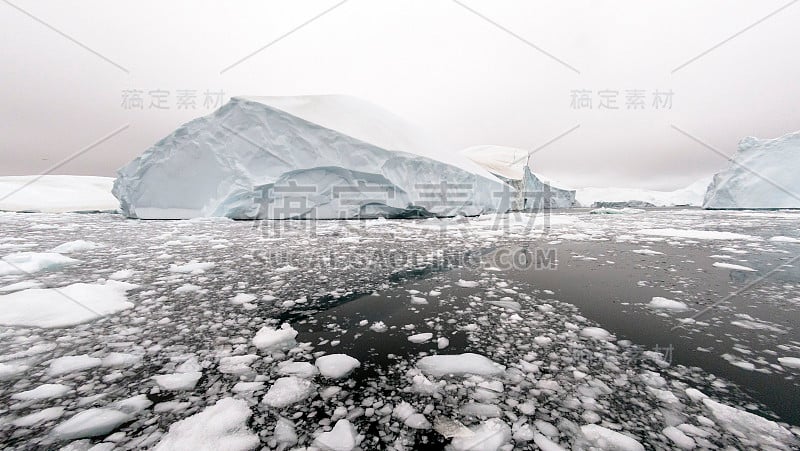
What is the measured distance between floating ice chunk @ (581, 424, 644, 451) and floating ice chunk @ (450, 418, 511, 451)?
24 centimetres

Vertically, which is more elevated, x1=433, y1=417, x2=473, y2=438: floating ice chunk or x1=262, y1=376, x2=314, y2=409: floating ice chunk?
x1=433, y1=417, x2=473, y2=438: floating ice chunk

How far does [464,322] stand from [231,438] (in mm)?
1284

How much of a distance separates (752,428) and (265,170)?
424 inches

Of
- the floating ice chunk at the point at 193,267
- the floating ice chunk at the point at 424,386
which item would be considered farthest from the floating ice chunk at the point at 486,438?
the floating ice chunk at the point at 193,267

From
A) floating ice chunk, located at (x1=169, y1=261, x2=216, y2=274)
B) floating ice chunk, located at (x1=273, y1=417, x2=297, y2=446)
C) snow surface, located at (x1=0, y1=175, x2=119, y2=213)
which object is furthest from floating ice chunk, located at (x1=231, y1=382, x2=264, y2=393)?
snow surface, located at (x1=0, y1=175, x2=119, y2=213)

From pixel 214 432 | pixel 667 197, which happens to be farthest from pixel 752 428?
pixel 667 197

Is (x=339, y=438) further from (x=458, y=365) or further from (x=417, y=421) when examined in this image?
(x=458, y=365)

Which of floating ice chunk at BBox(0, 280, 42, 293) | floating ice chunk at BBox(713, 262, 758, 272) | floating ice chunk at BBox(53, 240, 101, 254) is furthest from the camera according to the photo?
Answer: floating ice chunk at BBox(53, 240, 101, 254)

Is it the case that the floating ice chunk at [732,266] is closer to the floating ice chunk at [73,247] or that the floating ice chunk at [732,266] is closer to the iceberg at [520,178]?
the floating ice chunk at [73,247]

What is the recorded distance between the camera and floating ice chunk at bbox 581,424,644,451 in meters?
0.90

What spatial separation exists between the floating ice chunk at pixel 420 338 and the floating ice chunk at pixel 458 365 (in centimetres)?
17

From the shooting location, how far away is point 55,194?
67.5ft

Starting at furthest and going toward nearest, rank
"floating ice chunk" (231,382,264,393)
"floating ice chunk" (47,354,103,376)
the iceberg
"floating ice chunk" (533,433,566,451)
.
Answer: the iceberg
"floating ice chunk" (47,354,103,376)
"floating ice chunk" (231,382,264,393)
"floating ice chunk" (533,433,566,451)

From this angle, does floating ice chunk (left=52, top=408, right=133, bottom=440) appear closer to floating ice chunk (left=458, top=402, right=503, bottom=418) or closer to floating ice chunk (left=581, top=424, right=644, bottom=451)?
floating ice chunk (left=458, top=402, right=503, bottom=418)
